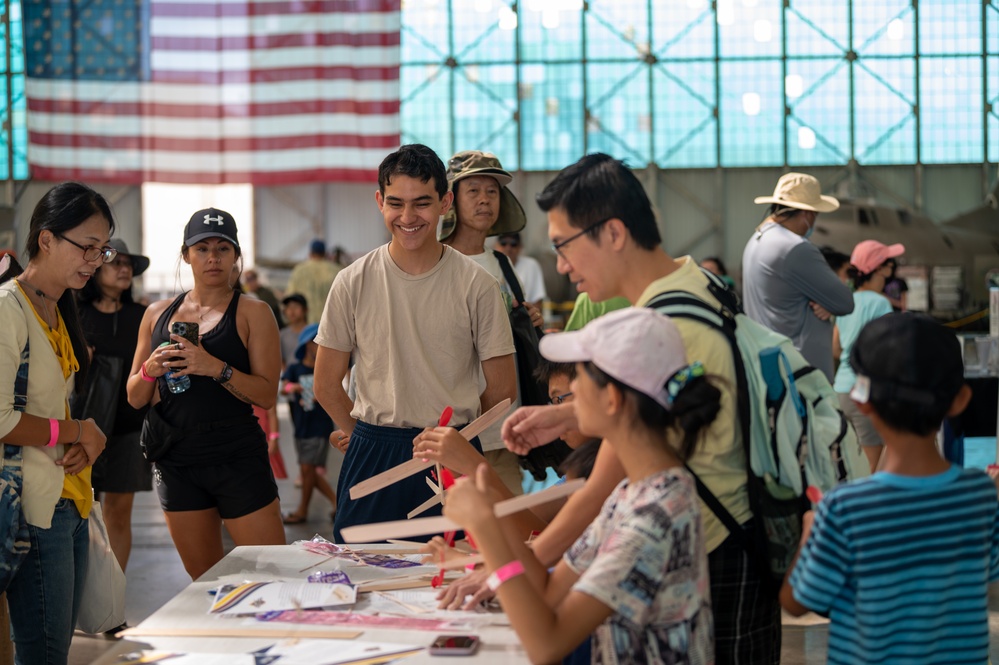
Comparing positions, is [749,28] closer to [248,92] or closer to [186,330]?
[248,92]

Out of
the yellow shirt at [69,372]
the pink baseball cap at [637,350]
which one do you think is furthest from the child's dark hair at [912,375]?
the yellow shirt at [69,372]

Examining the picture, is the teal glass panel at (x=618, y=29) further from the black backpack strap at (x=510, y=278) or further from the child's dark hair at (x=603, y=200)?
the child's dark hair at (x=603, y=200)

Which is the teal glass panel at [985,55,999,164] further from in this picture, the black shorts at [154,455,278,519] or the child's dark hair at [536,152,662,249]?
the child's dark hair at [536,152,662,249]

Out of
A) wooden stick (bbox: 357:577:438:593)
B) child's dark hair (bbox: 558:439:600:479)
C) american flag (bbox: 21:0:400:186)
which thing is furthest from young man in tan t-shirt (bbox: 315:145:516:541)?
american flag (bbox: 21:0:400:186)

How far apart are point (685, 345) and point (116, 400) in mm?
3812

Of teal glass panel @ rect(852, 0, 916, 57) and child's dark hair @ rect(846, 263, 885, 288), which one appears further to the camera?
teal glass panel @ rect(852, 0, 916, 57)

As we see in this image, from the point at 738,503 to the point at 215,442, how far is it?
7.43ft

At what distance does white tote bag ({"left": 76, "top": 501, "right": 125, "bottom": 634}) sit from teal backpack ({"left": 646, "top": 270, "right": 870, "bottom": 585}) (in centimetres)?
201

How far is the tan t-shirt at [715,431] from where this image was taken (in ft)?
7.08

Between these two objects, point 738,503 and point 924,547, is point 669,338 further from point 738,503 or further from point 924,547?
point 924,547

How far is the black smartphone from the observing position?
3.80 meters

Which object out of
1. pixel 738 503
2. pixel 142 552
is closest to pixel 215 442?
pixel 738 503

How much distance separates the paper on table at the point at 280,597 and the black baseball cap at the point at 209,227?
5.85 feet

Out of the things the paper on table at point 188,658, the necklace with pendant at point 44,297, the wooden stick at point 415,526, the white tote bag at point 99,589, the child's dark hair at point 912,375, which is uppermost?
the necklace with pendant at point 44,297
